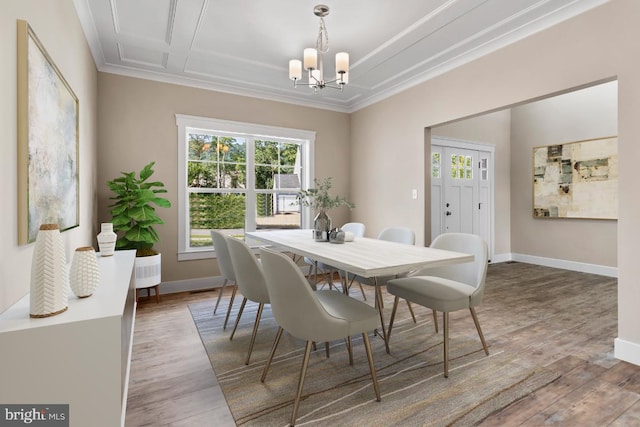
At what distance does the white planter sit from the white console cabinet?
2.16m

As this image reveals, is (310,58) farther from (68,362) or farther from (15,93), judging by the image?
(68,362)

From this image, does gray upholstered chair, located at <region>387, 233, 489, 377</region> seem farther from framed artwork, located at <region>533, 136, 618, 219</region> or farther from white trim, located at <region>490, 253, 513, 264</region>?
framed artwork, located at <region>533, 136, 618, 219</region>

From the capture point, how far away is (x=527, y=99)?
2.90 metres

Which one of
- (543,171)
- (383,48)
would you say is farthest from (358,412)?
(543,171)

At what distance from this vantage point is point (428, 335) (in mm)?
2693

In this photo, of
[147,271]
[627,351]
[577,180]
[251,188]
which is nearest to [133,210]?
[147,271]

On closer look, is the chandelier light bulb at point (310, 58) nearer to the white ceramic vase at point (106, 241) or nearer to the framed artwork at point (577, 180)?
the white ceramic vase at point (106, 241)

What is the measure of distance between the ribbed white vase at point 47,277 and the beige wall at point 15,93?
0.19 m

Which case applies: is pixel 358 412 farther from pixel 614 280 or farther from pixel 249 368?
pixel 614 280

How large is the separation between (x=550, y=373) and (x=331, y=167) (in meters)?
3.78

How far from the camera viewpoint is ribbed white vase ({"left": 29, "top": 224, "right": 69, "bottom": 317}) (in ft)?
3.97

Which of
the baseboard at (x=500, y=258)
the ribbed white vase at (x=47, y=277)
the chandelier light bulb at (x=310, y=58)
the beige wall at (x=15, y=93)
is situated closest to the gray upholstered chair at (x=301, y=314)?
the ribbed white vase at (x=47, y=277)

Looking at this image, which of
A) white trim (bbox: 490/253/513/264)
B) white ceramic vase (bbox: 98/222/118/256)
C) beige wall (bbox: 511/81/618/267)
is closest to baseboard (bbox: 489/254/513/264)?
white trim (bbox: 490/253/513/264)

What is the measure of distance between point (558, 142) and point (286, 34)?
4.85m
